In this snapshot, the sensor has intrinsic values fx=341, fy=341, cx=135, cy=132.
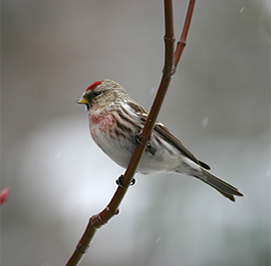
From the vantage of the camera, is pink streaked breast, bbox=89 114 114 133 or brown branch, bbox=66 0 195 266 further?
pink streaked breast, bbox=89 114 114 133

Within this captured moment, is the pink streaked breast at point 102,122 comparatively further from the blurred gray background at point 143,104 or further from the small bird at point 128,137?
the blurred gray background at point 143,104

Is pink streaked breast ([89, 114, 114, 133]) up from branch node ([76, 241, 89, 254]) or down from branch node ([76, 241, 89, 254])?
up

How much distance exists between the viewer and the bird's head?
1.40 m

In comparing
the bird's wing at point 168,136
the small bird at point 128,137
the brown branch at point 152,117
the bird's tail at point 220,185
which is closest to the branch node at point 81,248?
the brown branch at point 152,117

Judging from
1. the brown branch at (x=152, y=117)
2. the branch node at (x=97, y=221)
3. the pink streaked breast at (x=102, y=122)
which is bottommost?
the branch node at (x=97, y=221)

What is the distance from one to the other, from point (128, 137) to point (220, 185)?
1.53 ft

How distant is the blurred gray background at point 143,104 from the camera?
9.22 ft

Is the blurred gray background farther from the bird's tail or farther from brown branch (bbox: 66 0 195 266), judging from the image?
brown branch (bbox: 66 0 195 266)

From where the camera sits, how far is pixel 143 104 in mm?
3098

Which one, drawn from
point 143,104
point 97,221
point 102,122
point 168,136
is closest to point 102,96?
point 102,122

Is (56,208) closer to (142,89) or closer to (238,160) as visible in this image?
(142,89)

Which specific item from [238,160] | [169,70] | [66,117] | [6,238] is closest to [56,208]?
[6,238]

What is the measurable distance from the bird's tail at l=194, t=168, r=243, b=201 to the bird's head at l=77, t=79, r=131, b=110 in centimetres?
48

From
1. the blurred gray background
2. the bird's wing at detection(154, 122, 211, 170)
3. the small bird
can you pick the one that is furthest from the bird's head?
the blurred gray background
